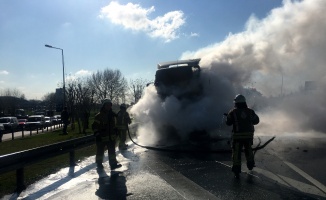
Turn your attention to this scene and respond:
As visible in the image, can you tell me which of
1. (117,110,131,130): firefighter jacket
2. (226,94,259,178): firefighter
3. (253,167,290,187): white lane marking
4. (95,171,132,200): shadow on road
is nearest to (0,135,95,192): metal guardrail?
(95,171,132,200): shadow on road

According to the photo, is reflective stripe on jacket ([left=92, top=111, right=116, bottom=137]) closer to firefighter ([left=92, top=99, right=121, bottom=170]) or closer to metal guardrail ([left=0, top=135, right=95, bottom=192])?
firefighter ([left=92, top=99, right=121, bottom=170])

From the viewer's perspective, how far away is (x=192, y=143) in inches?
539

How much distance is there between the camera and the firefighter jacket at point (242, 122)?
8.00 m

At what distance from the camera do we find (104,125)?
9781mm

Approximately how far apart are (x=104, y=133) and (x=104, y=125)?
0.71 ft

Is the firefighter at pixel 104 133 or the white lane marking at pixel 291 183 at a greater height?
the firefighter at pixel 104 133

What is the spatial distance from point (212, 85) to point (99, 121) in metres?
6.34

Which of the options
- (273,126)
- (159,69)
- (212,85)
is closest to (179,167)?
(212,85)

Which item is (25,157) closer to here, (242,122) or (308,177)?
(242,122)

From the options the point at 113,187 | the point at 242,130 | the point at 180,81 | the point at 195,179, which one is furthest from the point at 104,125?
the point at 180,81

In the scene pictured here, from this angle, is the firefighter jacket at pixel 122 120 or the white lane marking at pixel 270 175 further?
the firefighter jacket at pixel 122 120

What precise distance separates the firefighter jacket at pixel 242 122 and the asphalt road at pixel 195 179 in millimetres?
844

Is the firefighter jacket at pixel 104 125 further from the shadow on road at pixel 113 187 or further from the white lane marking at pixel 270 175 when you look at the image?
the white lane marking at pixel 270 175

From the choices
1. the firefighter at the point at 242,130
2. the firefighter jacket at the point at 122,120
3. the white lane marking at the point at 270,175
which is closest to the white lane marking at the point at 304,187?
the white lane marking at the point at 270,175
